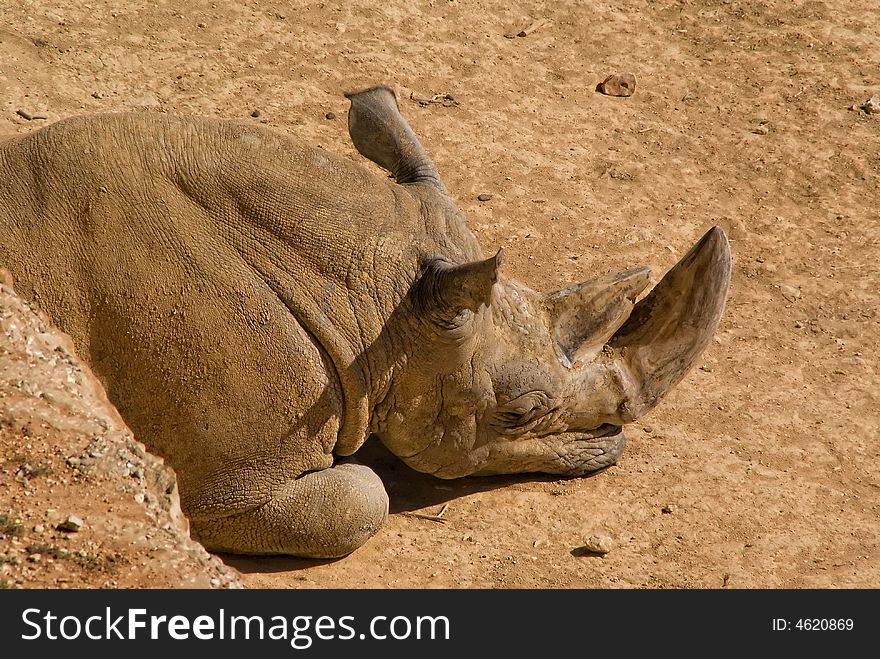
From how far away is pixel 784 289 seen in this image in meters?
9.68

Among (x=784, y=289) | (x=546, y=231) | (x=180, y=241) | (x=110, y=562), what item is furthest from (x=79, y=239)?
(x=784, y=289)

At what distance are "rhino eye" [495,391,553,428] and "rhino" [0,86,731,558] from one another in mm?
10

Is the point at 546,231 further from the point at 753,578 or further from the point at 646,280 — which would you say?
the point at 753,578

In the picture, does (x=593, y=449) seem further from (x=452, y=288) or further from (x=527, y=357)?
(x=452, y=288)

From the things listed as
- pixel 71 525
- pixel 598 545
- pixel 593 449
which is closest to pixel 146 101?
pixel 593 449

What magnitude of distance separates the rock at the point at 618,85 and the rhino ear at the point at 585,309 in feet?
18.1

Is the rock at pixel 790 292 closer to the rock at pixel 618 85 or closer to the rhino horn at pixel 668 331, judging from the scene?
the rhino horn at pixel 668 331

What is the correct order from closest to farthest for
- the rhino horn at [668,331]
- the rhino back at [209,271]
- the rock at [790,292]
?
the rhino back at [209,271], the rhino horn at [668,331], the rock at [790,292]

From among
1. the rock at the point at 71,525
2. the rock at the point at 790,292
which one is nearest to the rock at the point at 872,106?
the rock at the point at 790,292

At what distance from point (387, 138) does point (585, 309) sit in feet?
5.24

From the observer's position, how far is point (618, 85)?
12.0m

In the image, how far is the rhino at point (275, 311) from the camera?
226 inches

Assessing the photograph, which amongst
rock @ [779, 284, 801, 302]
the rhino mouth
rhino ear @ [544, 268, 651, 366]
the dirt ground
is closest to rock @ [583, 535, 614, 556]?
the dirt ground

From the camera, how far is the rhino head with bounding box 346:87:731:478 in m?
6.29
